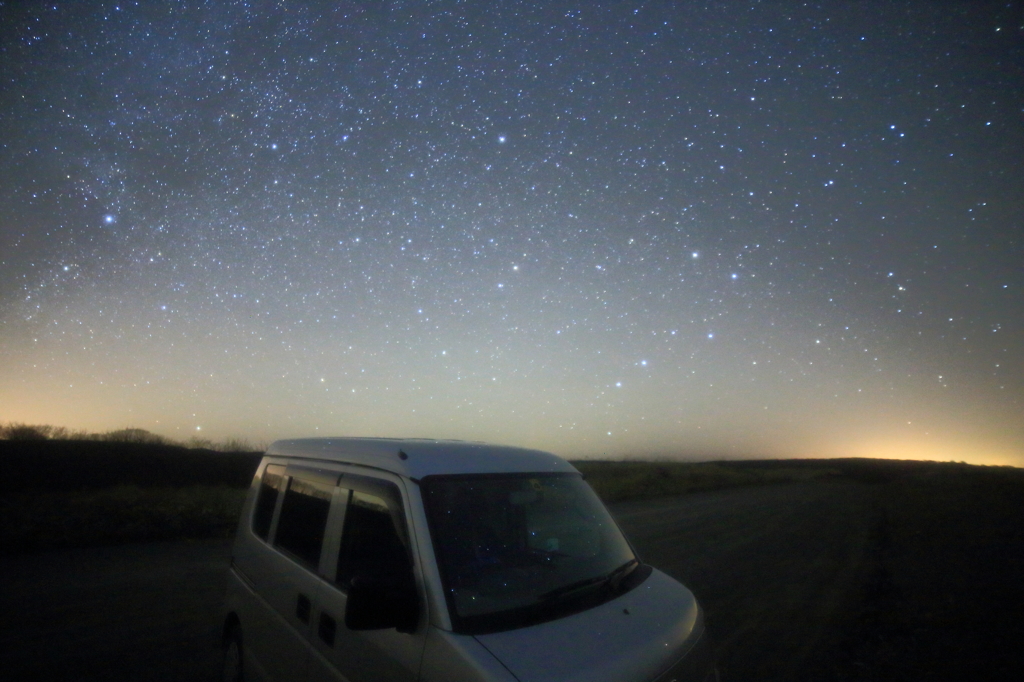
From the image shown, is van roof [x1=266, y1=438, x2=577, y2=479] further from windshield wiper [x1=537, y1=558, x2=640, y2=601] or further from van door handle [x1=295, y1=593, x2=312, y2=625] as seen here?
van door handle [x1=295, y1=593, x2=312, y2=625]

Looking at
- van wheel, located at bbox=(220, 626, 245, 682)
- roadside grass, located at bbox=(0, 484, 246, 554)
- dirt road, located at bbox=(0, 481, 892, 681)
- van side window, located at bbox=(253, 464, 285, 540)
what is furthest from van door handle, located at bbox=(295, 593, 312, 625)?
roadside grass, located at bbox=(0, 484, 246, 554)

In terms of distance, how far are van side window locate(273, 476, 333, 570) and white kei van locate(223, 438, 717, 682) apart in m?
0.01

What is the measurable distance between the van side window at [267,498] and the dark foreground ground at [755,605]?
197 centimetres

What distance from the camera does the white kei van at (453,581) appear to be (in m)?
1.95

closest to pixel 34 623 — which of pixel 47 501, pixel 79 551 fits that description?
pixel 79 551

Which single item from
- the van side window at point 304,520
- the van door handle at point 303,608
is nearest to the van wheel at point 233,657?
the van side window at point 304,520

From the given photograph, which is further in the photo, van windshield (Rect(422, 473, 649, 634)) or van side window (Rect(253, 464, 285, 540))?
van side window (Rect(253, 464, 285, 540))

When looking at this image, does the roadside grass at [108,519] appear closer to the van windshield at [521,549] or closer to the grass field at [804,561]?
the grass field at [804,561]

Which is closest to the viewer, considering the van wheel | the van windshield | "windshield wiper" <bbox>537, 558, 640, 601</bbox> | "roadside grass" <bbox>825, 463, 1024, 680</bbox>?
the van windshield

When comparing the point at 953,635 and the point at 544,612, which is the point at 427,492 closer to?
the point at 544,612

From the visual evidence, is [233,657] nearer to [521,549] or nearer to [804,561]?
[521,549]

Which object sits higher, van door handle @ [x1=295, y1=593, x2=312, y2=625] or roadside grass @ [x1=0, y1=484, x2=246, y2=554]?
van door handle @ [x1=295, y1=593, x2=312, y2=625]

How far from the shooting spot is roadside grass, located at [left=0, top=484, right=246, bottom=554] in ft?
32.3

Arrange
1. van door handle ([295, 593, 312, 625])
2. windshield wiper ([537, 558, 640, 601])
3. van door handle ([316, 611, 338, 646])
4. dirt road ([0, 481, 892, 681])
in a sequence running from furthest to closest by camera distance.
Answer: dirt road ([0, 481, 892, 681])
van door handle ([295, 593, 312, 625])
van door handle ([316, 611, 338, 646])
windshield wiper ([537, 558, 640, 601])
